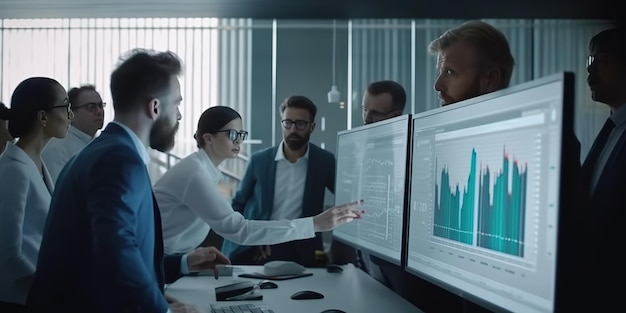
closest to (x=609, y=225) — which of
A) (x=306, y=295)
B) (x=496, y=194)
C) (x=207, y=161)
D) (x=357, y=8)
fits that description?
(x=496, y=194)

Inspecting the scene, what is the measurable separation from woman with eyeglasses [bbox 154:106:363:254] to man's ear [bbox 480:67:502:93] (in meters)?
0.61

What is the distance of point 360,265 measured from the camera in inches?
86.9

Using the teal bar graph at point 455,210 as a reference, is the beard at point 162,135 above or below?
above

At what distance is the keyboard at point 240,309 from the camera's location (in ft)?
4.60

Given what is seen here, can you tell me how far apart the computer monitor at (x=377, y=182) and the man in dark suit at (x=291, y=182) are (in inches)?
23.1

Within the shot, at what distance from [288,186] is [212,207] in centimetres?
84

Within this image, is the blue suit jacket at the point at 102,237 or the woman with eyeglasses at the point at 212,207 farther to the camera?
the woman with eyeglasses at the point at 212,207

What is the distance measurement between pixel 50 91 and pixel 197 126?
1.92 ft

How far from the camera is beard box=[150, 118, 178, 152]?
1413mm

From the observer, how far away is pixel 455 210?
117 cm

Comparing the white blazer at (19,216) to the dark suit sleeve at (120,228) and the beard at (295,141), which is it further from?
the beard at (295,141)

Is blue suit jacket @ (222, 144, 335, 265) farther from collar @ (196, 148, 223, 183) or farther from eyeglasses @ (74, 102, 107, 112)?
eyeglasses @ (74, 102, 107, 112)

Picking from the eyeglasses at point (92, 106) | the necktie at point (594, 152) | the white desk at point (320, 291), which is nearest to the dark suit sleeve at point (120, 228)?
the white desk at point (320, 291)

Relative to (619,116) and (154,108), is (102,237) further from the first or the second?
(619,116)
